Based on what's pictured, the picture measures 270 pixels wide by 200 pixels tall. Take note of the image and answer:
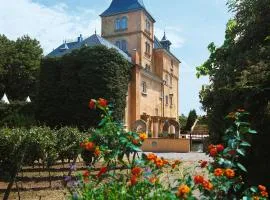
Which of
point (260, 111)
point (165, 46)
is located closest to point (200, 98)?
point (260, 111)

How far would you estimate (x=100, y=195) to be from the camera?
4332mm

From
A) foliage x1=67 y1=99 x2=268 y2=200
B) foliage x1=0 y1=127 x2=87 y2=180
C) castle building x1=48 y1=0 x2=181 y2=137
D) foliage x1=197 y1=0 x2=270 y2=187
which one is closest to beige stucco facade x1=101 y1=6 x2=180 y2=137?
castle building x1=48 y1=0 x2=181 y2=137

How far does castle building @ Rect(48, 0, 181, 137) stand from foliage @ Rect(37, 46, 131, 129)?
488cm

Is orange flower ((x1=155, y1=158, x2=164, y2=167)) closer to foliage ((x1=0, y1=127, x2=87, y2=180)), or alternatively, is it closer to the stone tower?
foliage ((x1=0, y1=127, x2=87, y2=180))

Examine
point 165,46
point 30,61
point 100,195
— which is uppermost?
point 165,46

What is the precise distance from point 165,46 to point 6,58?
24.0m

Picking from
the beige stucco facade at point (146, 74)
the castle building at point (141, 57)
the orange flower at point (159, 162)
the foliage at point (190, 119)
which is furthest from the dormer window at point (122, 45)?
the orange flower at point (159, 162)

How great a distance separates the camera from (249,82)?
7.51 meters

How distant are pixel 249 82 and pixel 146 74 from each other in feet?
126

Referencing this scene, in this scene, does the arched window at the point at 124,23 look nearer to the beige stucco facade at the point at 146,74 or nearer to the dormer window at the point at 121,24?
the dormer window at the point at 121,24

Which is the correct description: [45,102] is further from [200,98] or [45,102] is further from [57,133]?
[200,98]

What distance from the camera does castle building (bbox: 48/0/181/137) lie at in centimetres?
4206

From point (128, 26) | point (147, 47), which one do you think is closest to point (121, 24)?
point (128, 26)

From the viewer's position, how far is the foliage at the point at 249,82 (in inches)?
283
